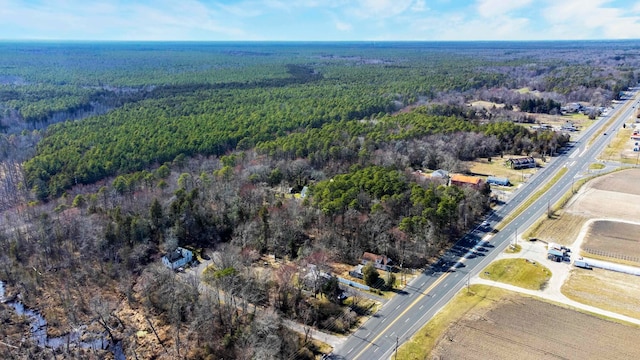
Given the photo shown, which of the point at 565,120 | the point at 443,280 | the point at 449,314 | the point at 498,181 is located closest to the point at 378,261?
the point at 443,280

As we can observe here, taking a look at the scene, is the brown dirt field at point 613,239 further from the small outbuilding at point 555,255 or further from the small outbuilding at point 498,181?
the small outbuilding at point 498,181

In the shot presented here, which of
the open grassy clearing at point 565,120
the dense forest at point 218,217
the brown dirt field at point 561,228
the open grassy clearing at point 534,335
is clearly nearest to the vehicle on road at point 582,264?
the brown dirt field at point 561,228

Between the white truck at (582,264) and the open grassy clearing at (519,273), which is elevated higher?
the white truck at (582,264)

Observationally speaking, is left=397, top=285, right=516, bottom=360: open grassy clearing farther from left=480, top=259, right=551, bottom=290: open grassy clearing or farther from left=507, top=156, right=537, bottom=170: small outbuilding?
left=507, top=156, right=537, bottom=170: small outbuilding

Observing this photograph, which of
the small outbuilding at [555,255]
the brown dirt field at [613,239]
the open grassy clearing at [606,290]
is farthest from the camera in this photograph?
the brown dirt field at [613,239]

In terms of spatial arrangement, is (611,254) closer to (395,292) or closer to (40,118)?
(395,292)

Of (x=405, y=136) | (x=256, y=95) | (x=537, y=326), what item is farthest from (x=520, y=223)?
(x=256, y=95)

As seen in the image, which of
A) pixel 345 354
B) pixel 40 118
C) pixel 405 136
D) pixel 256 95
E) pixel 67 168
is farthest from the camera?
pixel 256 95
